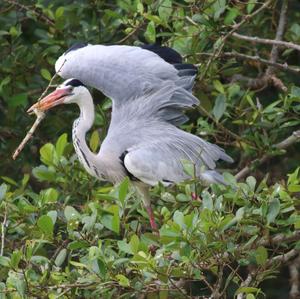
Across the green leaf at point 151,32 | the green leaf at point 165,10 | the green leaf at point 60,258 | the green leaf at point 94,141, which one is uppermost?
the green leaf at point 165,10

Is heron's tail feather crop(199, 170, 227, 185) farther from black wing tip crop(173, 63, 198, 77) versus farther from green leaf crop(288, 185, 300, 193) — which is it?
green leaf crop(288, 185, 300, 193)

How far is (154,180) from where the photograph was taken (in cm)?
501

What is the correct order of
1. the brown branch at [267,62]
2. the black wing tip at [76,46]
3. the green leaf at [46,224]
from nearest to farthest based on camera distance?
the green leaf at [46,224], the brown branch at [267,62], the black wing tip at [76,46]

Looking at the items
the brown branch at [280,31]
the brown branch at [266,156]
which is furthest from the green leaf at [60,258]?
the brown branch at [280,31]

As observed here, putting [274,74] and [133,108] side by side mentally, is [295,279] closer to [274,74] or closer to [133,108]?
[274,74]

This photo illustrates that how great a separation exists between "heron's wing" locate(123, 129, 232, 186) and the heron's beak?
1.29 ft

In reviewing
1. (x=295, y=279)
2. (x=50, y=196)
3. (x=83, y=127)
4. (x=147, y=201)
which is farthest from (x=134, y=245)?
(x=83, y=127)

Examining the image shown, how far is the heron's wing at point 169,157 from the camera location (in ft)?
16.1

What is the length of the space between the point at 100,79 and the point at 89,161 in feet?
1.29

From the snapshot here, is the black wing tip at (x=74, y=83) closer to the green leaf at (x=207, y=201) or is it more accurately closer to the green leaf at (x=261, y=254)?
the green leaf at (x=207, y=201)

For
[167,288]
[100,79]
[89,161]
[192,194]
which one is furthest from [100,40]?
[167,288]

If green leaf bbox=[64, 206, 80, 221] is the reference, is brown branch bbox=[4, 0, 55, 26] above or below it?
above

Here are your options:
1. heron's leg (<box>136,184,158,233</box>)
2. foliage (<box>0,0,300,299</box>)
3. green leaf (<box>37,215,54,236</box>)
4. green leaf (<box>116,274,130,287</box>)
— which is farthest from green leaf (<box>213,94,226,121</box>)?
green leaf (<box>116,274,130,287</box>)

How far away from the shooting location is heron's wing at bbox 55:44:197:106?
509 cm
